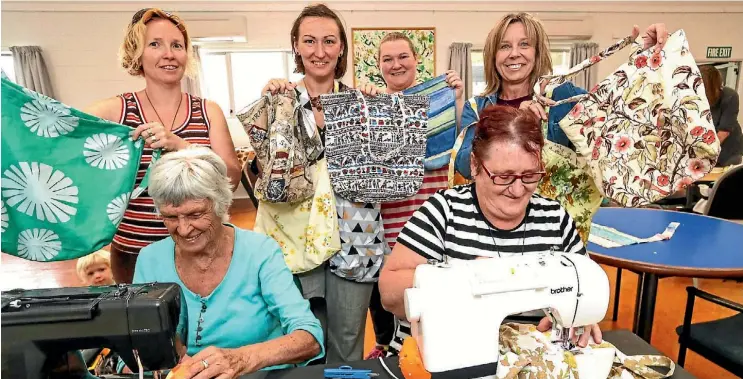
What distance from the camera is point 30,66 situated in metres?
6.61

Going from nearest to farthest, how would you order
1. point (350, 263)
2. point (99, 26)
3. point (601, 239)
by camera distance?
point (350, 263) → point (601, 239) → point (99, 26)

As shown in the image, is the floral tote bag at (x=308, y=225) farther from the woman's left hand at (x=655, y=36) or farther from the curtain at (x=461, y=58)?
the curtain at (x=461, y=58)

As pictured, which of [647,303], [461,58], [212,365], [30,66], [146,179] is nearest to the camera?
[212,365]

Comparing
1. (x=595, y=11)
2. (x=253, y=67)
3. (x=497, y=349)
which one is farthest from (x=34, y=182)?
(x=595, y=11)

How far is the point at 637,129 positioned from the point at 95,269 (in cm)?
298

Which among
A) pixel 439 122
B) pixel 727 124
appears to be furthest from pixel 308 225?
pixel 727 124

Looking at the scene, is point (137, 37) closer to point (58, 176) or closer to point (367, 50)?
point (58, 176)

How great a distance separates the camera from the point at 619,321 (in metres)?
3.45

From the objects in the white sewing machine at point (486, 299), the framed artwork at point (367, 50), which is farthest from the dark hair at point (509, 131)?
the framed artwork at point (367, 50)

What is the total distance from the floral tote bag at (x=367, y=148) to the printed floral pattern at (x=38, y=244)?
3.18ft

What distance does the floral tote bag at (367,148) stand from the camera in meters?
1.85

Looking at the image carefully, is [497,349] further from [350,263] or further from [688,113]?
[688,113]

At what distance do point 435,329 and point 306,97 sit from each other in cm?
124

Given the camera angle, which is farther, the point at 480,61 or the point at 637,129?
the point at 480,61
